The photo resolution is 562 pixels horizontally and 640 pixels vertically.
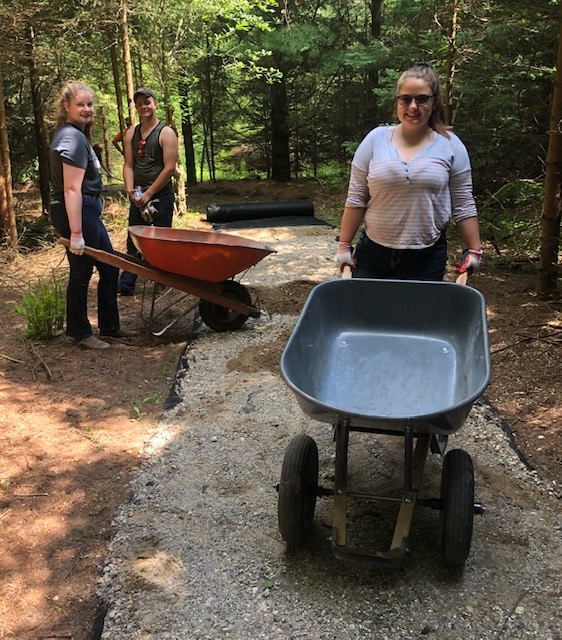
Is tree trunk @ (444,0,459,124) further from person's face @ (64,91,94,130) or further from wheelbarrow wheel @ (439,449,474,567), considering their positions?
wheelbarrow wheel @ (439,449,474,567)

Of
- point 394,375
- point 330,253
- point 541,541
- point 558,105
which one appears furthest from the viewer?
point 330,253

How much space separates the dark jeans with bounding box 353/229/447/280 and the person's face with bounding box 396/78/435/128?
0.53 m

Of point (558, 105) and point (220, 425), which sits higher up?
point (558, 105)

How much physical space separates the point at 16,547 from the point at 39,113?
9207mm

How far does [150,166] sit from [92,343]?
70.9 inches

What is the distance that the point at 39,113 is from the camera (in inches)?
384

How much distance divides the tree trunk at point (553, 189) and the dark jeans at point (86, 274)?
Result: 3389 mm

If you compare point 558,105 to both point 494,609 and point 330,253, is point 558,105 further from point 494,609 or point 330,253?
point 494,609

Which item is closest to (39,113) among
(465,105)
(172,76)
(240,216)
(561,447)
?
(172,76)

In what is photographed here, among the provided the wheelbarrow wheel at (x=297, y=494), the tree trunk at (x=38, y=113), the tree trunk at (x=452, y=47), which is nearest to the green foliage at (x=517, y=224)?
the tree trunk at (x=452, y=47)

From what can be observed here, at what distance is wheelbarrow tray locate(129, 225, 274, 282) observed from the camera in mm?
3990

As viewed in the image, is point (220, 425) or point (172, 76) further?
point (172, 76)

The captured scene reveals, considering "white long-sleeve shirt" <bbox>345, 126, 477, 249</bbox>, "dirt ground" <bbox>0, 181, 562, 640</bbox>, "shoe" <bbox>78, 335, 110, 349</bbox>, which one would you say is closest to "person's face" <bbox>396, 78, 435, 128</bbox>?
"white long-sleeve shirt" <bbox>345, 126, 477, 249</bbox>

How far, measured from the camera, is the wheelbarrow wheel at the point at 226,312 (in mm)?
4543
